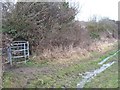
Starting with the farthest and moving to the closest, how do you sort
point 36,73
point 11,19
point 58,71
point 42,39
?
point 42,39
point 11,19
point 58,71
point 36,73

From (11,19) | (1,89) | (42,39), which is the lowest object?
(1,89)

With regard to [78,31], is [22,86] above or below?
below

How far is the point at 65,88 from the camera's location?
7.37 meters

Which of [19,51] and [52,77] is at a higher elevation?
[19,51]

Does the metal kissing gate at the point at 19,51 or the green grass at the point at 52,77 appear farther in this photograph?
the metal kissing gate at the point at 19,51

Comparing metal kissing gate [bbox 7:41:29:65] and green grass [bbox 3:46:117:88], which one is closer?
green grass [bbox 3:46:117:88]

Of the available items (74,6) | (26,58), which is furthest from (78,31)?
(26,58)

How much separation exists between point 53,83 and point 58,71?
2539 mm

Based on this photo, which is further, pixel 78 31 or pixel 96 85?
pixel 78 31

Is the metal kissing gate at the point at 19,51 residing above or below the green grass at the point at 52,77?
above

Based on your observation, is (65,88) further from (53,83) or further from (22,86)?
(22,86)

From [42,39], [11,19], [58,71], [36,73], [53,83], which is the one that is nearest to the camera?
[53,83]

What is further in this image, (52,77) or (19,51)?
(19,51)

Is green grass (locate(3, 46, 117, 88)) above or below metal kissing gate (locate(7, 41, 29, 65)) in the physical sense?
below
